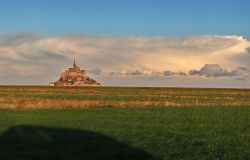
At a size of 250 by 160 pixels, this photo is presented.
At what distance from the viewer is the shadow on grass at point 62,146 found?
737 inches

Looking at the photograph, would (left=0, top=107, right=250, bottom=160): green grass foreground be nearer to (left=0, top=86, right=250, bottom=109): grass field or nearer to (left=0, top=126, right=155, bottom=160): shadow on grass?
(left=0, top=126, right=155, bottom=160): shadow on grass

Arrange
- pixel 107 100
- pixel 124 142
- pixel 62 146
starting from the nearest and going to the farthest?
1. pixel 62 146
2. pixel 124 142
3. pixel 107 100

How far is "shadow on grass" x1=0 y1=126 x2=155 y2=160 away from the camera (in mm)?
18719

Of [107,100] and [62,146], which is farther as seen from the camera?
[107,100]

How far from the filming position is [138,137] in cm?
2388

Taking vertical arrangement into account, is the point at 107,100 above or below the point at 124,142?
above

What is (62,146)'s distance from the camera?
21.2 meters

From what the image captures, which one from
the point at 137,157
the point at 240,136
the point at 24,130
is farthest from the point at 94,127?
the point at 137,157

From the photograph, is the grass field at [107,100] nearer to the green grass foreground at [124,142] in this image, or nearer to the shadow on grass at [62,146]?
the green grass foreground at [124,142]

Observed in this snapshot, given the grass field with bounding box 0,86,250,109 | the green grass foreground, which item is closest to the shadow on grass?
the green grass foreground

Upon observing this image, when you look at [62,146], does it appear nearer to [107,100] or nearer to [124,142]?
[124,142]

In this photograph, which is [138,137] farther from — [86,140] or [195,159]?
[195,159]

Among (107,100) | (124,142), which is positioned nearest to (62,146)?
(124,142)

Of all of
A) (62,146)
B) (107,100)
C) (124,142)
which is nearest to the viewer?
(62,146)
